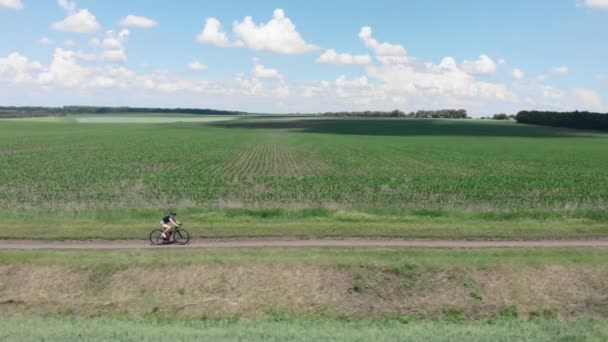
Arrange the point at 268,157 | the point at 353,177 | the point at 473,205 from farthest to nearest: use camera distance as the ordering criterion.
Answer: the point at 268,157 < the point at 353,177 < the point at 473,205

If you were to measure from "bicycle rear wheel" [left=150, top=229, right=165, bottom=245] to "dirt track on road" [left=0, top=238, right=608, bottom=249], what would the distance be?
23 centimetres

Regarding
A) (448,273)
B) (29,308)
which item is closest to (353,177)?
(448,273)

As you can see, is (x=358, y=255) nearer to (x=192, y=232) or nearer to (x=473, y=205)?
(x=192, y=232)

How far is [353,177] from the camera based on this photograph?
4478 centimetres

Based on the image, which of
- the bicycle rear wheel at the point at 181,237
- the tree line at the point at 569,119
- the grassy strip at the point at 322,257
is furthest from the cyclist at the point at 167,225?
the tree line at the point at 569,119

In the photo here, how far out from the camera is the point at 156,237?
2191 centimetres

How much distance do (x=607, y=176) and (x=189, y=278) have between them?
42.5 meters

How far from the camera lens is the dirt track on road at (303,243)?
20.8 metres

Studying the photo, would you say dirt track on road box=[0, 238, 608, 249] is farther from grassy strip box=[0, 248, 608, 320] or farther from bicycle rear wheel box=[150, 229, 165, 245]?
grassy strip box=[0, 248, 608, 320]

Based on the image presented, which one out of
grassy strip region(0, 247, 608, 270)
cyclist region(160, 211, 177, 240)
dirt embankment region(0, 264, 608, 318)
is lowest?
dirt embankment region(0, 264, 608, 318)

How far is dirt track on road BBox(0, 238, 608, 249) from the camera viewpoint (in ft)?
68.1

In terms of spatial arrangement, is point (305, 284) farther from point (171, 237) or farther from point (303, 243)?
point (171, 237)

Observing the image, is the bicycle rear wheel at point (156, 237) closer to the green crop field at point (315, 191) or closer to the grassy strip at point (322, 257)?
the grassy strip at point (322, 257)

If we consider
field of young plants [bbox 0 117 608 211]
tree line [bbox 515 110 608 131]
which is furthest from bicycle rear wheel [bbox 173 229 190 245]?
tree line [bbox 515 110 608 131]
